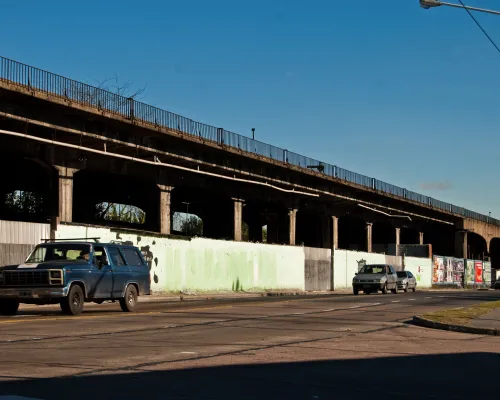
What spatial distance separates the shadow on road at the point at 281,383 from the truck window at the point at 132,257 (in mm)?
12259

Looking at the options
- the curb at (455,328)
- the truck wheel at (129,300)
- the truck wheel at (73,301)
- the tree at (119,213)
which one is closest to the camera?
the curb at (455,328)

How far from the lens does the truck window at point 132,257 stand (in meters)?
22.5

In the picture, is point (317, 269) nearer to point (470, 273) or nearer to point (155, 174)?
point (155, 174)

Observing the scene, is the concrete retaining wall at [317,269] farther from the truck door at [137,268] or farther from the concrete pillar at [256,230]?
the truck door at [137,268]

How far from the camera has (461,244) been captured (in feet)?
311

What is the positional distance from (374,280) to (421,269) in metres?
32.7

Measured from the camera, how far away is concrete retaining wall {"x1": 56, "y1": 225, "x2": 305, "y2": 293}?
36.2 metres

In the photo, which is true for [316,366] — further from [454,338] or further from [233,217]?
[233,217]

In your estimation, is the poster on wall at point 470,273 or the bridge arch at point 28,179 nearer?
the bridge arch at point 28,179

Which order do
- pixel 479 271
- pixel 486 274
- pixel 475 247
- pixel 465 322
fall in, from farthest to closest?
pixel 475 247 → pixel 486 274 → pixel 479 271 → pixel 465 322

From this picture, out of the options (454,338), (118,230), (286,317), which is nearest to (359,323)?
(286,317)

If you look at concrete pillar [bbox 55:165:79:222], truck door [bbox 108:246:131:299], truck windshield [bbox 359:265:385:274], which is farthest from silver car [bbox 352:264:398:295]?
truck door [bbox 108:246:131:299]

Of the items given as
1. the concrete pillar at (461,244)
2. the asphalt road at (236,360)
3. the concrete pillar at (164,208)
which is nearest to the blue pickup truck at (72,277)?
the asphalt road at (236,360)

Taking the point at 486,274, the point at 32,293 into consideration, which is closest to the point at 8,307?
the point at 32,293
